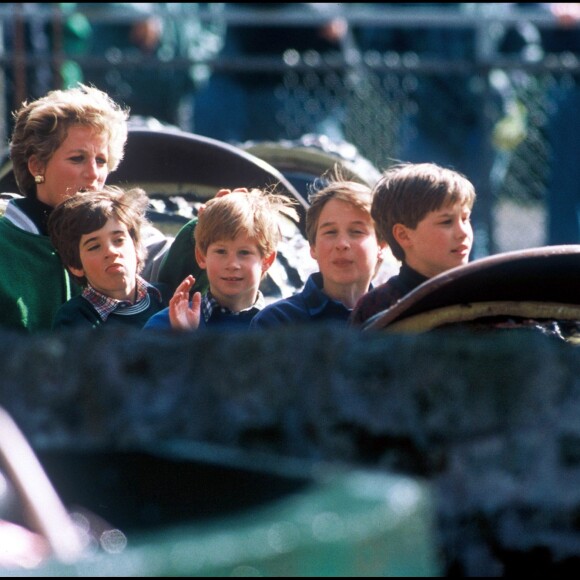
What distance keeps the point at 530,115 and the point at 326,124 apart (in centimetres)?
113

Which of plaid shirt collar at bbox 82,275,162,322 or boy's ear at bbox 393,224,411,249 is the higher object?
boy's ear at bbox 393,224,411,249

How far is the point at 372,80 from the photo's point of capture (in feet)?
22.8

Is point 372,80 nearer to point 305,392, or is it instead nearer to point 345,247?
point 345,247

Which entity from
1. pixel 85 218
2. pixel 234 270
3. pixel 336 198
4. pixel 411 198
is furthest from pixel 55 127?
pixel 411 198

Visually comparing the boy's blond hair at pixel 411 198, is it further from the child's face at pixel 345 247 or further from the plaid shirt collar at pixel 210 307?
the plaid shirt collar at pixel 210 307

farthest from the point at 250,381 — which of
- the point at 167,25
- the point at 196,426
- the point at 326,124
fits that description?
the point at 167,25

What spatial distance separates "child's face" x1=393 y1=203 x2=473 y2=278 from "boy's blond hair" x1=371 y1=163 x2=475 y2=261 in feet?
0.05

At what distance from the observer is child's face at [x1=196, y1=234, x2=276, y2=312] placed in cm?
322

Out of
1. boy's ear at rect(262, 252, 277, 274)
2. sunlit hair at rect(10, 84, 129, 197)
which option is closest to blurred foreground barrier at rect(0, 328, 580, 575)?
boy's ear at rect(262, 252, 277, 274)

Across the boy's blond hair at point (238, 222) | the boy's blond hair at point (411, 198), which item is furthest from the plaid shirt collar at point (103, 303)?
the boy's blond hair at point (411, 198)

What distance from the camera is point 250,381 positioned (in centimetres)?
194

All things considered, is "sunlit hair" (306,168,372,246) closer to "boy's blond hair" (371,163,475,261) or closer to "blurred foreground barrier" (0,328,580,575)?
"boy's blond hair" (371,163,475,261)

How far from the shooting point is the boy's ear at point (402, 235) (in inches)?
127

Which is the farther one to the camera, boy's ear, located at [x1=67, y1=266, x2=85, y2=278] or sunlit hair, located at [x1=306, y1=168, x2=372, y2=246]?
sunlit hair, located at [x1=306, y1=168, x2=372, y2=246]
